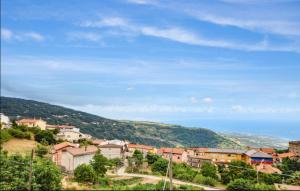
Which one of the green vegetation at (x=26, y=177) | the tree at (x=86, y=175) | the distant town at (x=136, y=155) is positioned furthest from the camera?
the distant town at (x=136, y=155)

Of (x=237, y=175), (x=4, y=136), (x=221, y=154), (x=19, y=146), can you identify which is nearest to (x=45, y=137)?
(x=19, y=146)

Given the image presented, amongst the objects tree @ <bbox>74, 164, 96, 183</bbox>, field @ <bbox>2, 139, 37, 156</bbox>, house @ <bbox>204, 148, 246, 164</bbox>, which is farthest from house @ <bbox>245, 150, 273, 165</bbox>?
field @ <bbox>2, 139, 37, 156</bbox>

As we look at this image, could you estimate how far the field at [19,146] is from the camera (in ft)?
191

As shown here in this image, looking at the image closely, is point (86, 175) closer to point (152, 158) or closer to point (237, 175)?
point (237, 175)

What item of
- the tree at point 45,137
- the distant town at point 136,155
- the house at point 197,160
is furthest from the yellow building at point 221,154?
the tree at point 45,137

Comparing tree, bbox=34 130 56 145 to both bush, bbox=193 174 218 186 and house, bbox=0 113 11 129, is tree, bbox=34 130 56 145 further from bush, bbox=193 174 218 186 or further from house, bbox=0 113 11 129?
bush, bbox=193 174 218 186

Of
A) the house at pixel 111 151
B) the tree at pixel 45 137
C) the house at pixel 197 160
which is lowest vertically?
the house at pixel 197 160

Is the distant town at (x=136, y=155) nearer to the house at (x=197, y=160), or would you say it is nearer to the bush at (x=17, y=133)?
the house at (x=197, y=160)

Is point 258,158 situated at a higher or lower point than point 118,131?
lower

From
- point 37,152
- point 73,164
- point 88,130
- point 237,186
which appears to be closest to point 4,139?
point 37,152

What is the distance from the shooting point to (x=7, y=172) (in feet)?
120

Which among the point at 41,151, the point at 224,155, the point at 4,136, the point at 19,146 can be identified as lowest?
the point at 224,155

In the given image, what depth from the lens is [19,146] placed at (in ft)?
203

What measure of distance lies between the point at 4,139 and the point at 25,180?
90.5 ft
